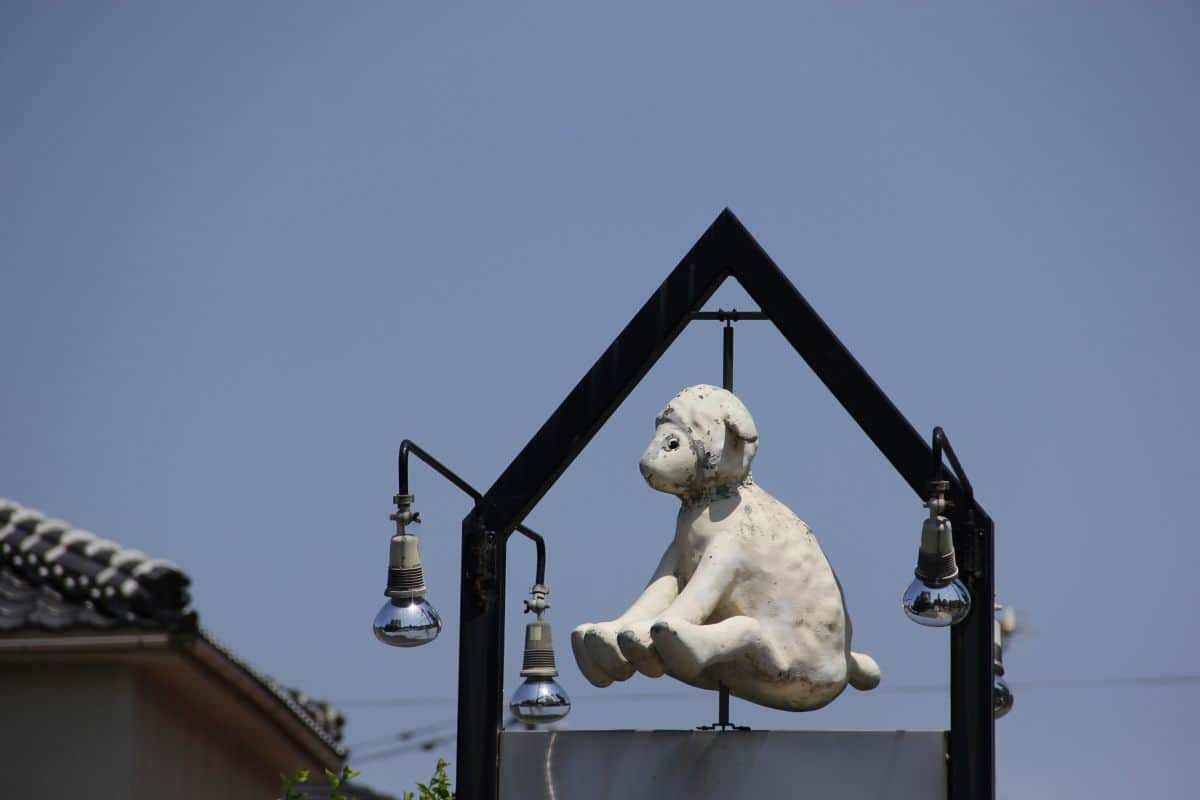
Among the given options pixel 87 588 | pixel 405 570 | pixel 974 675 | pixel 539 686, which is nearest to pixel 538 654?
pixel 539 686

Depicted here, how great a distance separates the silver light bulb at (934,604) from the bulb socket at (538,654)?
1.63 metres

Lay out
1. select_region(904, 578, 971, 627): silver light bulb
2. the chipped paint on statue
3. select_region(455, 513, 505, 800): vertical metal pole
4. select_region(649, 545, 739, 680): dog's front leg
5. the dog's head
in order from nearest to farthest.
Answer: select_region(904, 578, 971, 627): silver light bulb, select_region(649, 545, 739, 680): dog's front leg, the chipped paint on statue, select_region(455, 513, 505, 800): vertical metal pole, the dog's head

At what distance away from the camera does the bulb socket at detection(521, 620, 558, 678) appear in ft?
30.9

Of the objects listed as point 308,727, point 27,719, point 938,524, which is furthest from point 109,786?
point 938,524

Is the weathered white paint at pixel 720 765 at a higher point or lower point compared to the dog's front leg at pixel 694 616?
lower

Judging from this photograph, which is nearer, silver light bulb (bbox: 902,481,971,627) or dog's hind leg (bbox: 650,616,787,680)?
silver light bulb (bbox: 902,481,971,627)

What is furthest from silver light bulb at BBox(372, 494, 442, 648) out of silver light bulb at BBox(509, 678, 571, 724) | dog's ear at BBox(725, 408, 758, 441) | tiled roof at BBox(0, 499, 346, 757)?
tiled roof at BBox(0, 499, 346, 757)

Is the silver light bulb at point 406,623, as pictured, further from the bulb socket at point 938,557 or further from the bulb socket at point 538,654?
the bulb socket at point 938,557

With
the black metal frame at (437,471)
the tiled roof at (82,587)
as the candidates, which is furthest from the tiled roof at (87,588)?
the black metal frame at (437,471)

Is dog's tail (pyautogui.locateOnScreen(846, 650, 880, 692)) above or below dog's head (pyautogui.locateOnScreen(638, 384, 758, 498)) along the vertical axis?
below

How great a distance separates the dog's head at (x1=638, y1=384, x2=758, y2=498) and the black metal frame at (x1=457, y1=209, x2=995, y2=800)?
237 millimetres

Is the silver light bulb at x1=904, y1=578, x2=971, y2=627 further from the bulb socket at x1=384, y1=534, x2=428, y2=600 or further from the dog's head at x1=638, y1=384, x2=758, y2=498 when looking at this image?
the bulb socket at x1=384, y1=534, x2=428, y2=600

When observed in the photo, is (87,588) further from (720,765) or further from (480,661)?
(720,765)

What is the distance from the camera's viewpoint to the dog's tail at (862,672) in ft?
30.7
